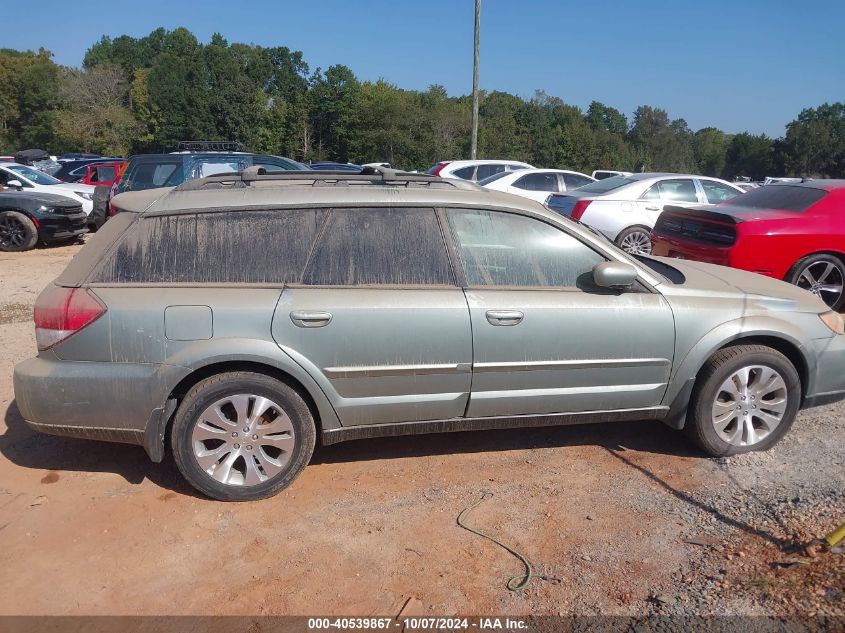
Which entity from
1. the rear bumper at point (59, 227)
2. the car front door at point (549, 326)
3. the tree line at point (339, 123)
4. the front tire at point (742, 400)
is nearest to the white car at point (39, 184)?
the rear bumper at point (59, 227)

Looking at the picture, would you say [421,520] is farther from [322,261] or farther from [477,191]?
[477,191]

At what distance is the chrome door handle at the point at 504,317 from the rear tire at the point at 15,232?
38.6ft

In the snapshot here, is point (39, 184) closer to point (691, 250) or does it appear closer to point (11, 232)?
point (11, 232)

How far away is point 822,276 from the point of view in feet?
23.1

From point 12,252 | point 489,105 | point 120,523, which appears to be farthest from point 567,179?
point 489,105

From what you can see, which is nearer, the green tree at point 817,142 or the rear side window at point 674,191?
the rear side window at point 674,191

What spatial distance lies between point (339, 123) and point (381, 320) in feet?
191

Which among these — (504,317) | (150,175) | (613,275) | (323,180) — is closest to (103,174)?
(150,175)

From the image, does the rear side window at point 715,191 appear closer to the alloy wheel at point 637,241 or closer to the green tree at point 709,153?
the alloy wheel at point 637,241

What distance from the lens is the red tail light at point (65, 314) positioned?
11.1 ft

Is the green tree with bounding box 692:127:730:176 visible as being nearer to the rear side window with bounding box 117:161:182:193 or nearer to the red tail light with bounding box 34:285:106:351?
the rear side window with bounding box 117:161:182:193

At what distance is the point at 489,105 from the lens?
63.7m

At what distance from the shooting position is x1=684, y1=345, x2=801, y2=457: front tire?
392 centimetres

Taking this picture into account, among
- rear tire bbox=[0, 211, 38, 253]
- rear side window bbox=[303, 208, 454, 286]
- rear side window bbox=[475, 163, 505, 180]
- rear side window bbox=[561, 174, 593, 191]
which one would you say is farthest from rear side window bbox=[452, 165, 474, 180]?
rear side window bbox=[303, 208, 454, 286]
